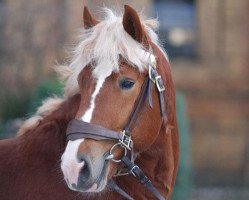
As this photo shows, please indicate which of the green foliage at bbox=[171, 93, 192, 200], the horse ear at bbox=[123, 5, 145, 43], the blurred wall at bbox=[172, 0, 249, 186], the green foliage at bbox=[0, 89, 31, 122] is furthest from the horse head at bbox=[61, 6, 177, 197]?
the blurred wall at bbox=[172, 0, 249, 186]

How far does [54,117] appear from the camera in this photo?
15.6ft

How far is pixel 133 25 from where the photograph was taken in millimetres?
4594

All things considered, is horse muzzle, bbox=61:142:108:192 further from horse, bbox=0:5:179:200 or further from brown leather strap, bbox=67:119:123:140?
brown leather strap, bbox=67:119:123:140

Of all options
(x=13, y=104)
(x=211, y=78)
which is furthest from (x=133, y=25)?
(x=211, y=78)

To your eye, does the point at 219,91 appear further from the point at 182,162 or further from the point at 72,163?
the point at 72,163

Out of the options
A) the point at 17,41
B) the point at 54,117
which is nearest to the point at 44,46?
the point at 17,41

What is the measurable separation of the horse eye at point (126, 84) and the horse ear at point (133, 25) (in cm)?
27

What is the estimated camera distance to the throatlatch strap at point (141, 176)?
455cm

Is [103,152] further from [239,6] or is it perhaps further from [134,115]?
[239,6]

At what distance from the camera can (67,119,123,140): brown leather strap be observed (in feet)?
14.3

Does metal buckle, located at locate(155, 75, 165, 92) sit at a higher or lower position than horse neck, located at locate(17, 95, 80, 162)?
higher

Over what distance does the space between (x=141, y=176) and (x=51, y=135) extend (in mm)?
524

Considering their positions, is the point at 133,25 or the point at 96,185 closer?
the point at 96,185

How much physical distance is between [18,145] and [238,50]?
9.05m
